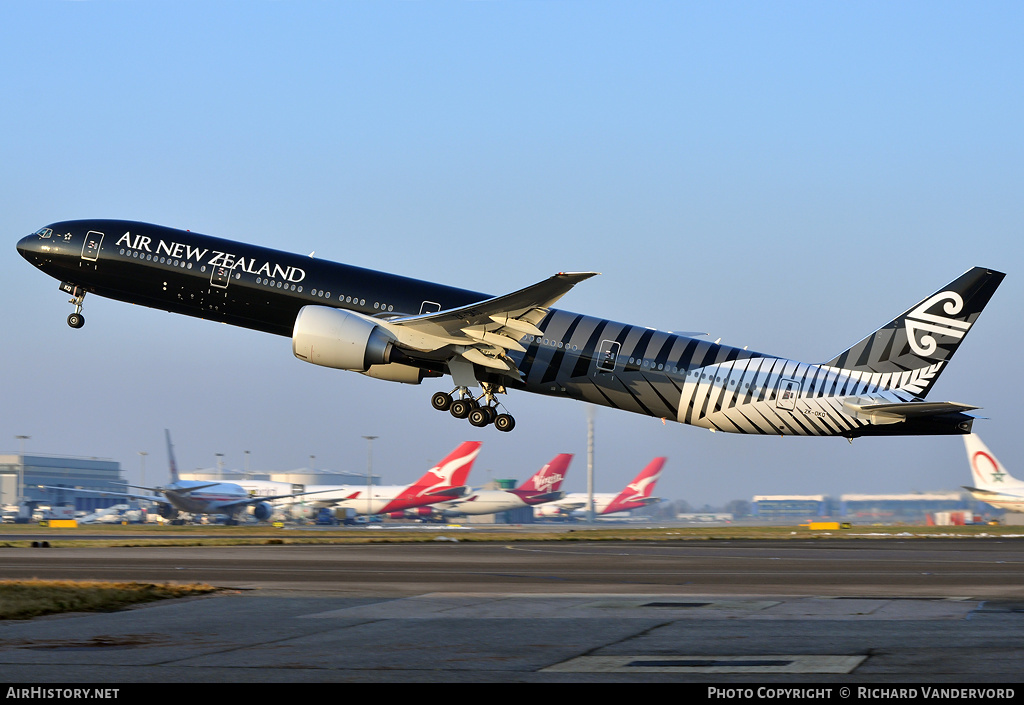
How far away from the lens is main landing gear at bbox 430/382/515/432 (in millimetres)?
45281

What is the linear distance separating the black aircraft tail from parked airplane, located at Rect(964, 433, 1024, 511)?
147ft

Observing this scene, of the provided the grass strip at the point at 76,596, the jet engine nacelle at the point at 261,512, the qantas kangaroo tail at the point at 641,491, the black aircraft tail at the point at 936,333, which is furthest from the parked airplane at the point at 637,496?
the grass strip at the point at 76,596

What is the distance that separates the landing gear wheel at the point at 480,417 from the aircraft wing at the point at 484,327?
2.36 metres

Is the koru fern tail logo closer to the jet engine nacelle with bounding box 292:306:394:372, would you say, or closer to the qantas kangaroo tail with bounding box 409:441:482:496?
the jet engine nacelle with bounding box 292:306:394:372

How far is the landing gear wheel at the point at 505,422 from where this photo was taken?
45438mm

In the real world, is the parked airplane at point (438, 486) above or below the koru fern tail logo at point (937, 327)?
below

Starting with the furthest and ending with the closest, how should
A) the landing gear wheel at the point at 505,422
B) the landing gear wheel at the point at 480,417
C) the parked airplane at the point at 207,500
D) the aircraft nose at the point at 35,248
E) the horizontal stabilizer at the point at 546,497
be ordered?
the horizontal stabilizer at the point at 546,497, the parked airplane at the point at 207,500, the aircraft nose at the point at 35,248, the landing gear wheel at the point at 505,422, the landing gear wheel at the point at 480,417

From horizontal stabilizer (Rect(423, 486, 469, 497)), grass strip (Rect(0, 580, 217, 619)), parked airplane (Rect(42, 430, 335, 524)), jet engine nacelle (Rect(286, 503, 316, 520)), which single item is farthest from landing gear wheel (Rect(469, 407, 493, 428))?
jet engine nacelle (Rect(286, 503, 316, 520))

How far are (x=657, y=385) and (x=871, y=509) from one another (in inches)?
1994

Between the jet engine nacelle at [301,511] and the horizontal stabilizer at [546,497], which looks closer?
the jet engine nacelle at [301,511]

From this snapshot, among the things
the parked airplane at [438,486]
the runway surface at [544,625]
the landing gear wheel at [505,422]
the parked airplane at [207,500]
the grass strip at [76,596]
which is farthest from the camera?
the parked airplane at [438,486]

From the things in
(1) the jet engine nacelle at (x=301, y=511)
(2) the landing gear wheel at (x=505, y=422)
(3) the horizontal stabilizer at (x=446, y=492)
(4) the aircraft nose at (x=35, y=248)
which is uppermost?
(4) the aircraft nose at (x=35, y=248)

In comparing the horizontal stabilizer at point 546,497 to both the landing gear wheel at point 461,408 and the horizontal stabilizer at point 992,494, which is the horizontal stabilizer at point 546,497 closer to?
the horizontal stabilizer at point 992,494

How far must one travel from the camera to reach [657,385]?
4344cm
